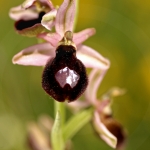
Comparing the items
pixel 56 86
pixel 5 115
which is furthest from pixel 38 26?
pixel 5 115

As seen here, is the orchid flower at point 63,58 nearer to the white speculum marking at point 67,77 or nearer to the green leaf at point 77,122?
the white speculum marking at point 67,77

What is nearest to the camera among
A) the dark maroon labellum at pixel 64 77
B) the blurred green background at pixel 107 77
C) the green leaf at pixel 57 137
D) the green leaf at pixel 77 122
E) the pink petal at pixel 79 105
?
the dark maroon labellum at pixel 64 77

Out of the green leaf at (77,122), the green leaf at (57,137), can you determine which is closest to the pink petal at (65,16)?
the green leaf at (57,137)

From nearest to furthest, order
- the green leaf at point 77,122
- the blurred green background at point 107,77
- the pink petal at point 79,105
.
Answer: the green leaf at point 77,122, the pink petal at point 79,105, the blurred green background at point 107,77

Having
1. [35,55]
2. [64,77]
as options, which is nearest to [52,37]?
[35,55]

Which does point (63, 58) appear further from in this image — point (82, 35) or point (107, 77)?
point (107, 77)
